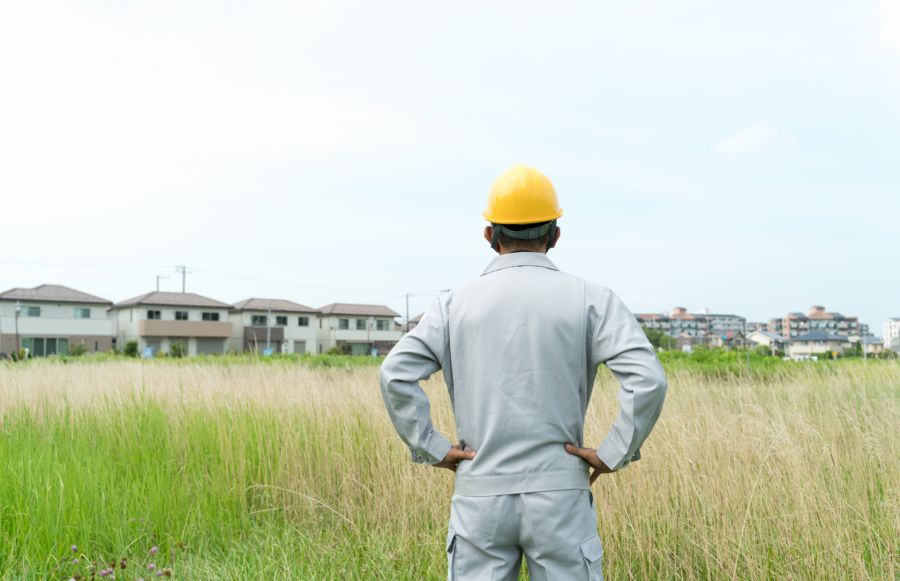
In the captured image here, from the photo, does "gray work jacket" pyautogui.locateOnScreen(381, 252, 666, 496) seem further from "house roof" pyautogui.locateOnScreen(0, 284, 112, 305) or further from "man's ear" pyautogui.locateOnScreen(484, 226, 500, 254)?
"house roof" pyautogui.locateOnScreen(0, 284, 112, 305)

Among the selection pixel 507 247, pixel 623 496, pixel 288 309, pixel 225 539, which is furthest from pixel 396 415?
pixel 288 309

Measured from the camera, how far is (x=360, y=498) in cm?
496

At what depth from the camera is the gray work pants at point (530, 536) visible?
6.57ft

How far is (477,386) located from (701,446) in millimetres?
2897

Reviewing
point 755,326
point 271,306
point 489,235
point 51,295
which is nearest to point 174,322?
point 271,306

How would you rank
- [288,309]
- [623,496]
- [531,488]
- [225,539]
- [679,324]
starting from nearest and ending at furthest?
[531,488] < [623,496] < [225,539] < [288,309] < [679,324]

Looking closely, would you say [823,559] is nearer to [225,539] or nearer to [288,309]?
[225,539]

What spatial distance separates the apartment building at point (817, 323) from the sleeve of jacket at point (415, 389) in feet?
535

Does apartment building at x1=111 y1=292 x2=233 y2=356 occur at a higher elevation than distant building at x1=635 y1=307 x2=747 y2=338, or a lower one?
higher

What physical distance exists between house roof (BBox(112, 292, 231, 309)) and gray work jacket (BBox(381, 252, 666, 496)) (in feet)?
166

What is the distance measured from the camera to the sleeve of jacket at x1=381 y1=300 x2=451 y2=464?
7.11ft

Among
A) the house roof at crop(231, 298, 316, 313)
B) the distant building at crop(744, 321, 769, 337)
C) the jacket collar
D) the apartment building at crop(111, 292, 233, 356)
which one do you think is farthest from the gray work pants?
the distant building at crop(744, 321, 769, 337)

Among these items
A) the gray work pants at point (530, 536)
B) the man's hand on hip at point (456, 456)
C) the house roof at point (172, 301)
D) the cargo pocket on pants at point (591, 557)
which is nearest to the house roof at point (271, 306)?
the house roof at point (172, 301)

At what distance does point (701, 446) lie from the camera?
14.6ft
